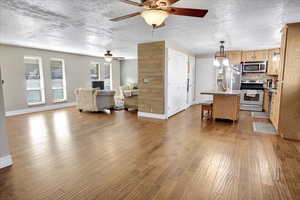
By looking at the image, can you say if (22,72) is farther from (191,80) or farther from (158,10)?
(191,80)

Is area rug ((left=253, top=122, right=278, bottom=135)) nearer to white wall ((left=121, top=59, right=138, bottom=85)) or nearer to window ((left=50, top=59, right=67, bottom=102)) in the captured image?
white wall ((left=121, top=59, right=138, bottom=85))

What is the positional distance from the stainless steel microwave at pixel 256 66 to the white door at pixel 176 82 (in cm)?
225

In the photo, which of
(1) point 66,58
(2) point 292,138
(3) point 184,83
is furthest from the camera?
(1) point 66,58

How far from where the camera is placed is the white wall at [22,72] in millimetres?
5699

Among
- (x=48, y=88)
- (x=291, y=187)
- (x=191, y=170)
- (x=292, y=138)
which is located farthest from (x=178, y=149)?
(x=48, y=88)

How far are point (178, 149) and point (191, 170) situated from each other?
71 cm

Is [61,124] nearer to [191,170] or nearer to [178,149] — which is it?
[178,149]

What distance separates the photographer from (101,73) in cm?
942

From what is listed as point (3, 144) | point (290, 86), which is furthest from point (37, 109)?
point (290, 86)

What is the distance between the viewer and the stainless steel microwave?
620 cm

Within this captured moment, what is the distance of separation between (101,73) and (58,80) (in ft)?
8.30

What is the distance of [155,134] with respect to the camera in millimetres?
3928

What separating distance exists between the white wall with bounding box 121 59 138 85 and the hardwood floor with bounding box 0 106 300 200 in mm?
6435

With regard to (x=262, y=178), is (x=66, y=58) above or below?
above
